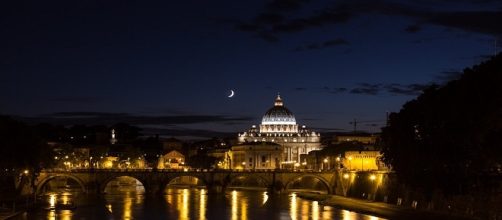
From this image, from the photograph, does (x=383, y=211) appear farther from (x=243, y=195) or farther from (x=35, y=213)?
(x=243, y=195)

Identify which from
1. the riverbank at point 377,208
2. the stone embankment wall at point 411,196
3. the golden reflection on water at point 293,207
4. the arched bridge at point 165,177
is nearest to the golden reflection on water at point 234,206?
the golden reflection on water at point 293,207

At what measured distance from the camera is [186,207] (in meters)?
94.3

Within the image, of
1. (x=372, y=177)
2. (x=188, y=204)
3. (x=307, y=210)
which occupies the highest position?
(x=372, y=177)

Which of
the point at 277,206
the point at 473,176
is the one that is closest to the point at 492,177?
the point at 473,176

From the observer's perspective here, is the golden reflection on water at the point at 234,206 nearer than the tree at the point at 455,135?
No

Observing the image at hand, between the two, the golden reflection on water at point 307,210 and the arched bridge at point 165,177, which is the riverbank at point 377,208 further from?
the arched bridge at point 165,177

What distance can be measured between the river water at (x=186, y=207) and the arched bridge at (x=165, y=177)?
227 centimetres

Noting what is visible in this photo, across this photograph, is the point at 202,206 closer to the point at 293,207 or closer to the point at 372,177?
the point at 293,207

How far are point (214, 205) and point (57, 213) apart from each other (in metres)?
21.0

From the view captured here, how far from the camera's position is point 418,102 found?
8212 centimetres

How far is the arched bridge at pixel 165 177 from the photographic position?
116 m

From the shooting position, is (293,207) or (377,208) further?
(293,207)

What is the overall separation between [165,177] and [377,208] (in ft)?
143

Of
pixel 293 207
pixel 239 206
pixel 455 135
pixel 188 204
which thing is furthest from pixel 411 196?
pixel 188 204
